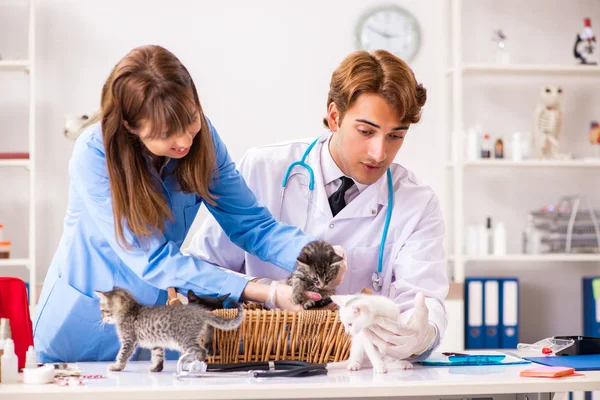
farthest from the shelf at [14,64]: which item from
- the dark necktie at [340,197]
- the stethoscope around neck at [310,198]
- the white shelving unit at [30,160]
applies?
the dark necktie at [340,197]

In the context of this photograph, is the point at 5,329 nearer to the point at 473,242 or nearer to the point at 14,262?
the point at 14,262

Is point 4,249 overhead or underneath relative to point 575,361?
overhead

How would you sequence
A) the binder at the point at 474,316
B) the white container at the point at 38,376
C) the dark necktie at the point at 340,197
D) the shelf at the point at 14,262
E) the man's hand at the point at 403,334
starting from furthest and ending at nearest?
the binder at the point at 474,316 → the shelf at the point at 14,262 → the dark necktie at the point at 340,197 → the man's hand at the point at 403,334 → the white container at the point at 38,376

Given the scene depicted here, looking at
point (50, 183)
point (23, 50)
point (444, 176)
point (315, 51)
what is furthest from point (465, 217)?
point (23, 50)

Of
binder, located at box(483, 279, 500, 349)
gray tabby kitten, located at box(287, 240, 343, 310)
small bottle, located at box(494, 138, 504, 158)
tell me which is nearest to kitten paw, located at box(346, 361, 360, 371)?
gray tabby kitten, located at box(287, 240, 343, 310)

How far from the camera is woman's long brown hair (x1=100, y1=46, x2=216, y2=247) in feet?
4.59

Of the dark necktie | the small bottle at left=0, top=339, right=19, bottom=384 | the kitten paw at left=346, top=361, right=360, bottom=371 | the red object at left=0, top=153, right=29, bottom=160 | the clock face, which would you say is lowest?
the kitten paw at left=346, top=361, right=360, bottom=371

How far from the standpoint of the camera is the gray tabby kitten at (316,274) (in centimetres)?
152

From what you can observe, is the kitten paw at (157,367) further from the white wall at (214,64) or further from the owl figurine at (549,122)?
the owl figurine at (549,122)

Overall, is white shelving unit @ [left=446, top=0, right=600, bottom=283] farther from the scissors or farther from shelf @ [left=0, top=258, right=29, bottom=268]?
the scissors

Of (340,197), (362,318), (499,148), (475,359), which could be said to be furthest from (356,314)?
(499,148)

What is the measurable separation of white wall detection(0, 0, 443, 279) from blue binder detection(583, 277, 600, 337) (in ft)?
3.01

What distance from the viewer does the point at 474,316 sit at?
367cm

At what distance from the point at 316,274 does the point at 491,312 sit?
94.0 inches
